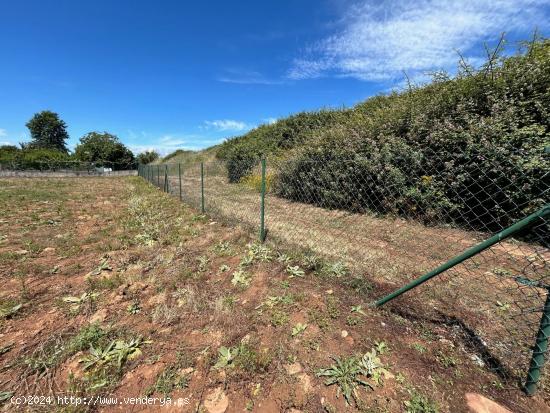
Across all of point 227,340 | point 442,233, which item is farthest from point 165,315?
point 442,233

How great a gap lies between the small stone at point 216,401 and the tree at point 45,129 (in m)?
74.3

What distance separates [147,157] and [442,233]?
51398 mm

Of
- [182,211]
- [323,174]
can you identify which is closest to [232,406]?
[323,174]

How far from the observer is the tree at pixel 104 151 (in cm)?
4125

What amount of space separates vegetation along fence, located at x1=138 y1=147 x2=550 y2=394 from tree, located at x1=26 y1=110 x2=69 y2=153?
71643mm

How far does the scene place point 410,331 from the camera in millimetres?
2297

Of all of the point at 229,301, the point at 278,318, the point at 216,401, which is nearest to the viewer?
the point at 216,401

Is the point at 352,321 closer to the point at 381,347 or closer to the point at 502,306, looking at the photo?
the point at 381,347

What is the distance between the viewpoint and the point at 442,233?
4410mm

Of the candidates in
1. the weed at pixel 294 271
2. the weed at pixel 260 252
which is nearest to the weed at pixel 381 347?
the weed at pixel 294 271

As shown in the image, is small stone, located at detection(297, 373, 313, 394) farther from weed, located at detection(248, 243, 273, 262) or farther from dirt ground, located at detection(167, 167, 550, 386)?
weed, located at detection(248, 243, 273, 262)

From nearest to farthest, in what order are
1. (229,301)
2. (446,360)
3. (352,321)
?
(446,360), (352,321), (229,301)

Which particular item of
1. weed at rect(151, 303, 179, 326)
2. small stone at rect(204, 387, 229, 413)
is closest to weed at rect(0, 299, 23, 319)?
weed at rect(151, 303, 179, 326)

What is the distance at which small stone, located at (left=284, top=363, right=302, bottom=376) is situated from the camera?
1925 millimetres
